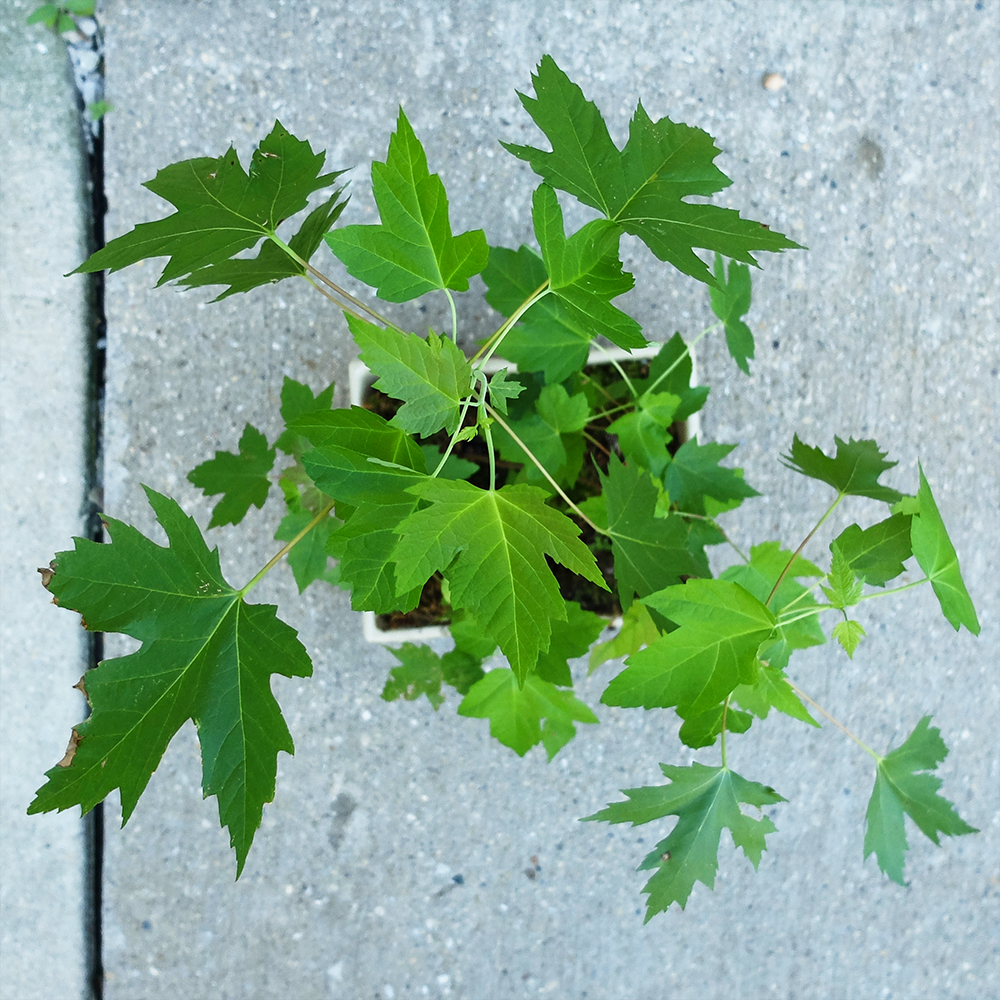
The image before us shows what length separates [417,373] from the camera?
57cm

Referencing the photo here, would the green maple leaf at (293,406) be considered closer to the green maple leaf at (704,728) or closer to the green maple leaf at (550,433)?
the green maple leaf at (550,433)

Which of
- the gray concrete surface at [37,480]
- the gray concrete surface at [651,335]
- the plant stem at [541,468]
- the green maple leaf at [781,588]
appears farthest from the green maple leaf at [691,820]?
the gray concrete surface at [37,480]

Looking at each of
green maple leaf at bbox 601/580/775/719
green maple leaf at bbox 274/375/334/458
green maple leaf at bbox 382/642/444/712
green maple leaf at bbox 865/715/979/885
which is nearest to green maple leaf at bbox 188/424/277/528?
green maple leaf at bbox 274/375/334/458

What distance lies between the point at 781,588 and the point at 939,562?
0.56 ft

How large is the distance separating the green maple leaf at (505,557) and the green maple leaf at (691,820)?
0.23 m

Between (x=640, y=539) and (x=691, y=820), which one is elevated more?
(x=640, y=539)

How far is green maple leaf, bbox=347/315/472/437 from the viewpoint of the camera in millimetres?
555

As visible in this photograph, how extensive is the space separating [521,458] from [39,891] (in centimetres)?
96

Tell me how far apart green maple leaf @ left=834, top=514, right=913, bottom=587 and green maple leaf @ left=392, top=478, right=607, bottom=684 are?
9.4 inches

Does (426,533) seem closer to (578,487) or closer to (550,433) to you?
(550,433)

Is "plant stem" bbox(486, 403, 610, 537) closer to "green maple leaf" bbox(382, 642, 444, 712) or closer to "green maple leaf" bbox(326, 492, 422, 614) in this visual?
"green maple leaf" bbox(326, 492, 422, 614)

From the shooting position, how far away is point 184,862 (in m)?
1.16

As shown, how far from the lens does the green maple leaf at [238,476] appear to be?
0.87m

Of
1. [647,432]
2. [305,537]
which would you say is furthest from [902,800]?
[305,537]
